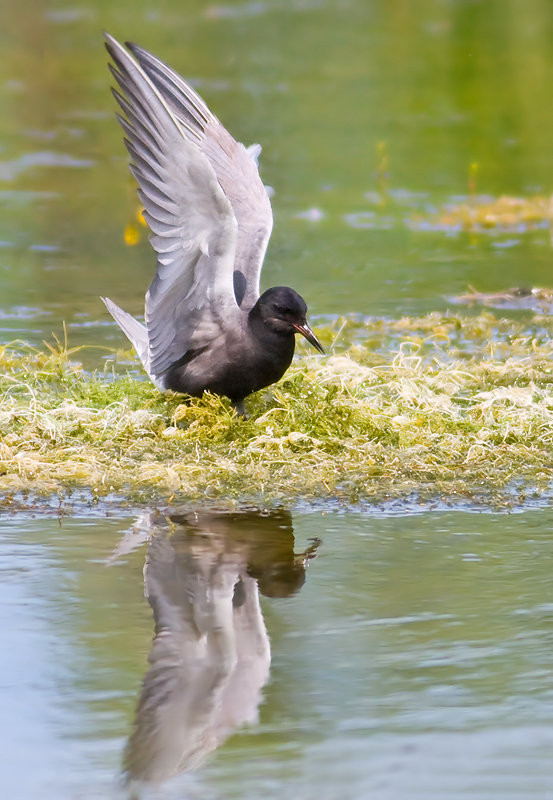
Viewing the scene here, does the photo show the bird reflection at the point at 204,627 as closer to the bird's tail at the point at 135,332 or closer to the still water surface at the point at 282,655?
the still water surface at the point at 282,655

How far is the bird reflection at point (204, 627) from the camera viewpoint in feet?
12.9

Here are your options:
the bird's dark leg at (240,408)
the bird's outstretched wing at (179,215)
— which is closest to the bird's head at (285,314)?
the bird's outstretched wing at (179,215)

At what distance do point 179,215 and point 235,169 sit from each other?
132cm

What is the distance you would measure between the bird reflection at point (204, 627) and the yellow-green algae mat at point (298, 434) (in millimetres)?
498

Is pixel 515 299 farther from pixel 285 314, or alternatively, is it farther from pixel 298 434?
pixel 298 434

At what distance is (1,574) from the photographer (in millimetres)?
5160

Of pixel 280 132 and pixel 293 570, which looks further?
pixel 280 132

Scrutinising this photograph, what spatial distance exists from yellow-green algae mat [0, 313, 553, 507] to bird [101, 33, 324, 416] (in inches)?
7.9

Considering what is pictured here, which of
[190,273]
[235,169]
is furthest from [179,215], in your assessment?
[235,169]

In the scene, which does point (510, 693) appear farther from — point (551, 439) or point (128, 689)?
point (551, 439)

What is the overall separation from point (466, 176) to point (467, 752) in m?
10.2

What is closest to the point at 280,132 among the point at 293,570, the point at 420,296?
the point at 420,296

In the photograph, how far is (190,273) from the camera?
6.75m

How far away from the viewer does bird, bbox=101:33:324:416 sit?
21.3ft
